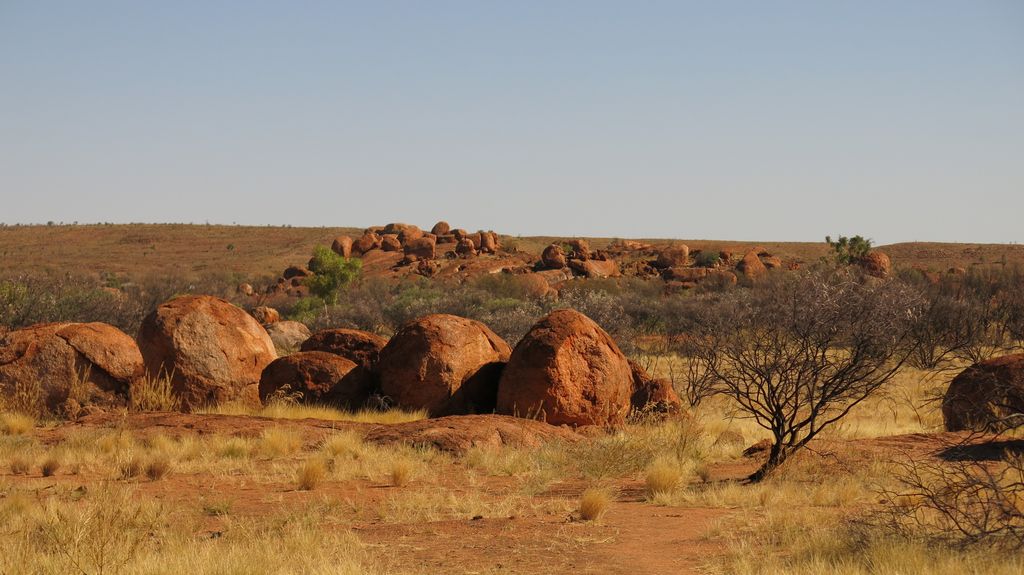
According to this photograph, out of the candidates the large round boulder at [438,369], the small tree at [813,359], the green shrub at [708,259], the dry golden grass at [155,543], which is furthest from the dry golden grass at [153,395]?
the green shrub at [708,259]

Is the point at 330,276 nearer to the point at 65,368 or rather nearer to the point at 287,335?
the point at 287,335

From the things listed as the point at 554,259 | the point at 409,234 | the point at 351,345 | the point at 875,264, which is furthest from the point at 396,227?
the point at 351,345

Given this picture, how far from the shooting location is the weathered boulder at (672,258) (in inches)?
2355

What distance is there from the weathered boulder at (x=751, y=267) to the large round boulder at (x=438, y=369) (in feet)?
133

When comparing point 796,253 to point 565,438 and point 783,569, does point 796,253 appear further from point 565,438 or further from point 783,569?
point 783,569

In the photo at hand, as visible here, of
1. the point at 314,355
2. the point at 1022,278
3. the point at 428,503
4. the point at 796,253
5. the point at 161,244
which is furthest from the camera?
the point at 161,244

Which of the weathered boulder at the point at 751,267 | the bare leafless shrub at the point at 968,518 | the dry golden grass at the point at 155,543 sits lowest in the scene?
the dry golden grass at the point at 155,543

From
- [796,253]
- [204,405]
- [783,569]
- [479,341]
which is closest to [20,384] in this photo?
[204,405]

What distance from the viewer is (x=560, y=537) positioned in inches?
319

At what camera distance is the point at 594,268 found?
56.0 m

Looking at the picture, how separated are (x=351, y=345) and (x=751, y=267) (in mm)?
42993

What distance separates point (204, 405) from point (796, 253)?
65.1 metres

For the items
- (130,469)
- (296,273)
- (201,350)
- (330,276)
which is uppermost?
(330,276)

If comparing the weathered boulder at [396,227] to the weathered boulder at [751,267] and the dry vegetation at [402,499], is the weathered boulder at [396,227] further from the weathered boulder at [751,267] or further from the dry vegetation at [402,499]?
the dry vegetation at [402,499]
